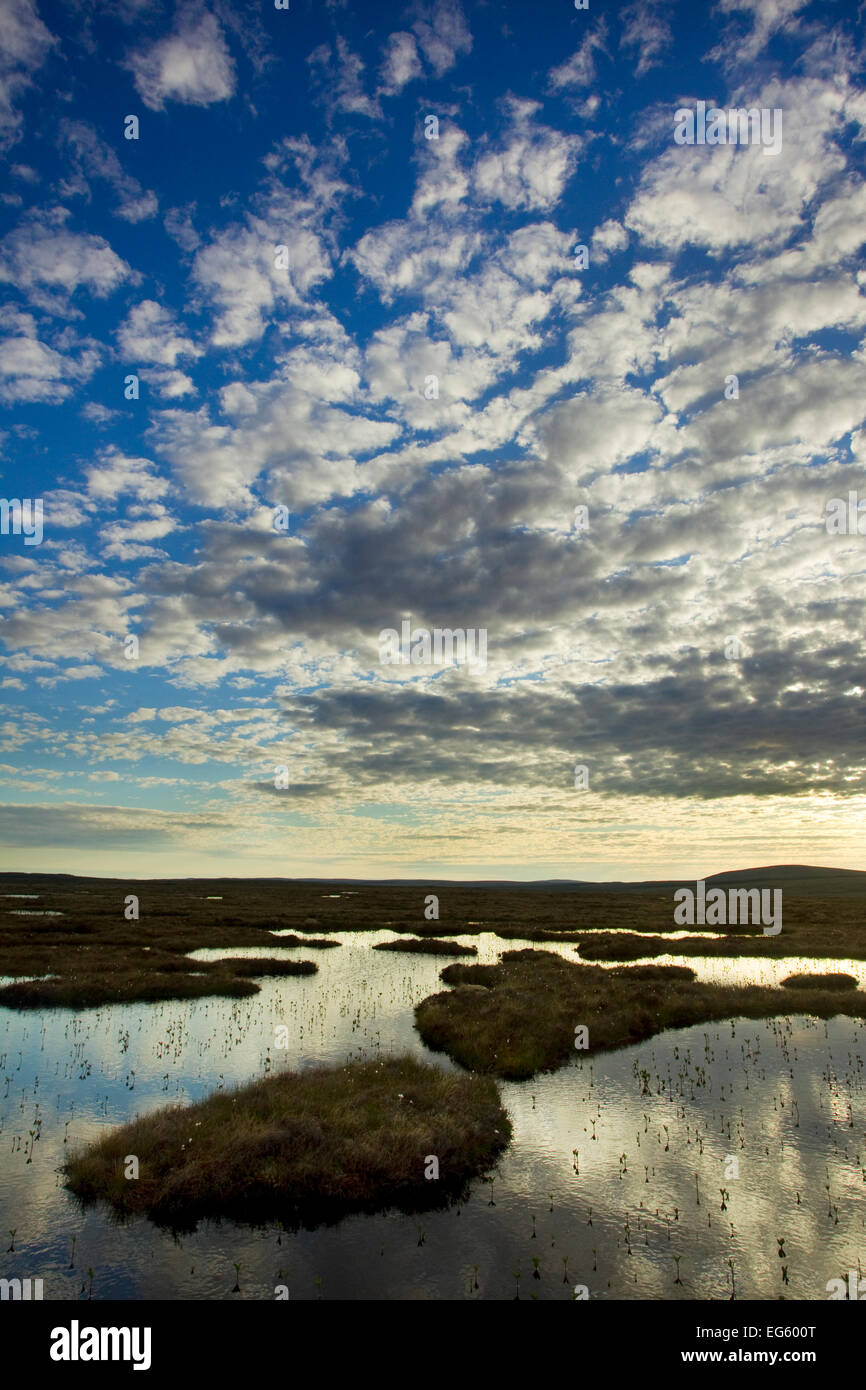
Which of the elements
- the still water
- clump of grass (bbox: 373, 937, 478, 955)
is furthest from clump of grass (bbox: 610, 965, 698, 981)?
clump of grass (bbox: 373, 937, 478, 955)

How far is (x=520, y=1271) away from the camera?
11531 mm

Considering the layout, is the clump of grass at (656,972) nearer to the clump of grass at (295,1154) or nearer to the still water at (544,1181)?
the still water at (544,1181)

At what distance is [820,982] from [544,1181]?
30682 mm

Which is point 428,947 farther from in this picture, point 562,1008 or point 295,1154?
point 295,1154

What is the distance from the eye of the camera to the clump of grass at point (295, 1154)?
13.5m

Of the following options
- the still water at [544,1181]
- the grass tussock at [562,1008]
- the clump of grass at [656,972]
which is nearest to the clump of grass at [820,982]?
the grass tussock at [562,1008]

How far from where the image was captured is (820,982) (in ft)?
125

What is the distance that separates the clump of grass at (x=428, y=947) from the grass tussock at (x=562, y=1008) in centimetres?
986

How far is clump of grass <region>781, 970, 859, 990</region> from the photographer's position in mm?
37219

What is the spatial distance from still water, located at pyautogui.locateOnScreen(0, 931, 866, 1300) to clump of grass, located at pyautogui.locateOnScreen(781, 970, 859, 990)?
9.64 m

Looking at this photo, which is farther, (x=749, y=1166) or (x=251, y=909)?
(x=251, y=909)
